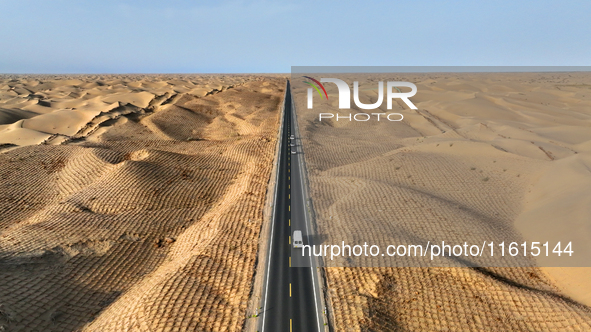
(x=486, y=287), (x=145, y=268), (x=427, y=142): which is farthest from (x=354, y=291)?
(x=427, y=142)

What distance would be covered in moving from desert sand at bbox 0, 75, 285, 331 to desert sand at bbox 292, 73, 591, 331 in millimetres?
6329

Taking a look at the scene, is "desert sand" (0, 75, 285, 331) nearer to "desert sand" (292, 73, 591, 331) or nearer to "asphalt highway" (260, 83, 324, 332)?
"asphalt highway" (260, 83, 324, 332)

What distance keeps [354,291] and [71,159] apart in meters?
36.3

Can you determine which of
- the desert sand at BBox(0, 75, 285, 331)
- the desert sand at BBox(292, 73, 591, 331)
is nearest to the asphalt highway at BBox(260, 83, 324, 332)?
the desert sand at BBox(292, 73, 591, 331)

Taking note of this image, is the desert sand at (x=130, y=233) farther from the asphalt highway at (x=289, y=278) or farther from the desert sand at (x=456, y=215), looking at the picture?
the desert sand at (x=456, y=215)

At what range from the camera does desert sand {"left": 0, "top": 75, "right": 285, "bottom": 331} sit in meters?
15.6

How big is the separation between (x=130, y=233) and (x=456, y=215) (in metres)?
26.5

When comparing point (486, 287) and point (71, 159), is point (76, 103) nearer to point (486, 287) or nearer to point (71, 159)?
point (71, 159)

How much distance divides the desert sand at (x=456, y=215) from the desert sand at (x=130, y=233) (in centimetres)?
633

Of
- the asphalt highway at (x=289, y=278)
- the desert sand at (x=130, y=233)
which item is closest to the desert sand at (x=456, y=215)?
the asphalt highway at (x=289, y=278)

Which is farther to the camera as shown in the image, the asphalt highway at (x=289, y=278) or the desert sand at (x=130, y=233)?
the desert sand at (x=130, y=233)

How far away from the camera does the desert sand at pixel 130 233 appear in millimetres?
15586

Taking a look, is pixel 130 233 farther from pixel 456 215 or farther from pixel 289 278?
pixel 456 215

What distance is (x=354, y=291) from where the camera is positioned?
16953mm
